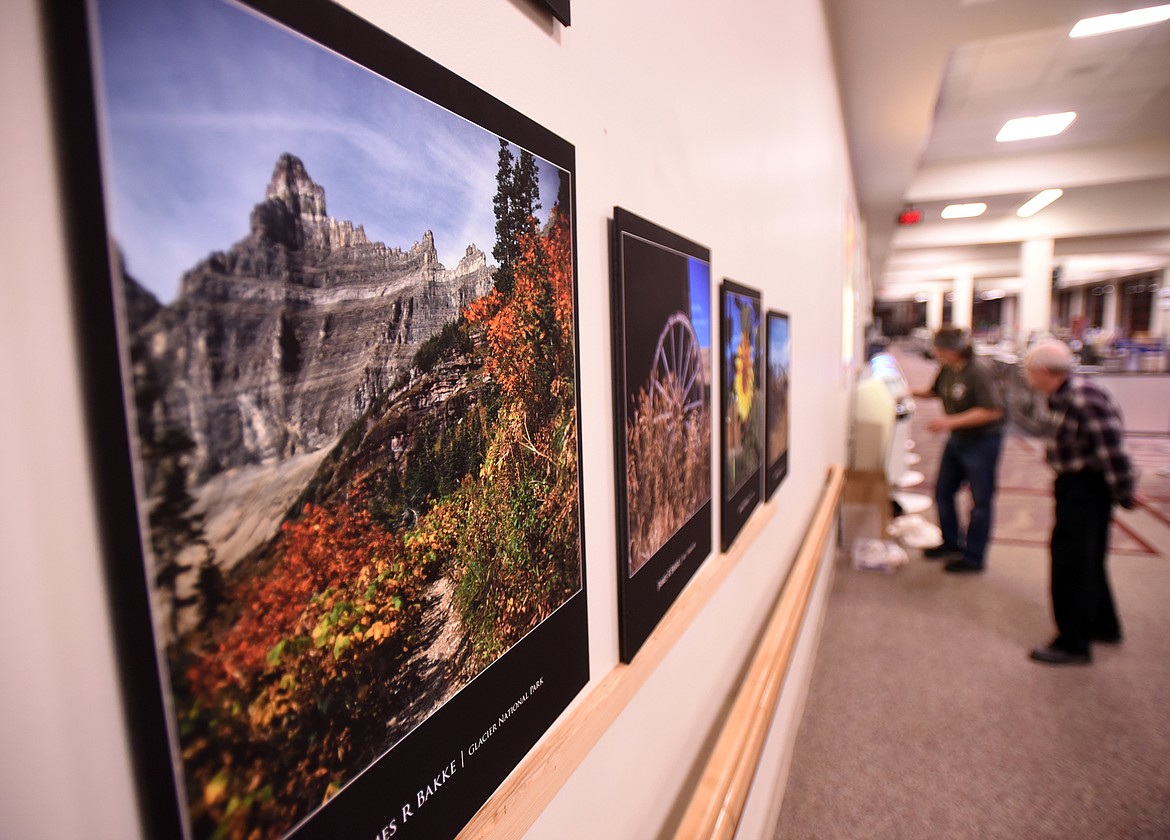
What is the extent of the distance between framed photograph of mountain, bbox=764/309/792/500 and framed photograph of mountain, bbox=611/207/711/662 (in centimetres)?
72

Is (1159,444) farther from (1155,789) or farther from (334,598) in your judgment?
(334,598)

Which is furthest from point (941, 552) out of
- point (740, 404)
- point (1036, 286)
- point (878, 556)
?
point (1036, 286)

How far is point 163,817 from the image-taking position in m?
0.35

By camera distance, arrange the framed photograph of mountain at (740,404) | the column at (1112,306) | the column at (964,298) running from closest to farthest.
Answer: the framed photograph of mountain at (740,404) < the column at (964,298) < the column at (1112,306)

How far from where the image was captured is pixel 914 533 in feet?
16.2

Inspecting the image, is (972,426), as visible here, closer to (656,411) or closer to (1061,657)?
(1061,657)

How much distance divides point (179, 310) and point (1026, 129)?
9.13 m

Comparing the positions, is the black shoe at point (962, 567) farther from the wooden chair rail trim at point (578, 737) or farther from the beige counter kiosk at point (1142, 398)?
the beige counter kiosk at point (1142, 398)

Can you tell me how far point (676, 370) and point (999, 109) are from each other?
726 cm

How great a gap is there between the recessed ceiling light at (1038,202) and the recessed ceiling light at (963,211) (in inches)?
25.3

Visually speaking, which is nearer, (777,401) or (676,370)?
(676,370)

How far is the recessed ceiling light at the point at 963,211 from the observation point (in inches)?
402

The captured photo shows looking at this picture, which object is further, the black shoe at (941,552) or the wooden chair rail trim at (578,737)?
the black shoe at (941,552)

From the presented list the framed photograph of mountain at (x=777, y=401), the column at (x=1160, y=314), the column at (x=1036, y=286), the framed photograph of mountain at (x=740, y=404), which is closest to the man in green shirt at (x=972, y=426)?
the framed photograph of mountain at (x=777, y=401)
